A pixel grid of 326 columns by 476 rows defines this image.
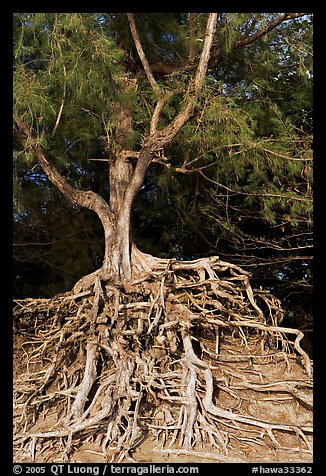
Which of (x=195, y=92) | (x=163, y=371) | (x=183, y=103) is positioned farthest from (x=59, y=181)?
(x=163, y=371)

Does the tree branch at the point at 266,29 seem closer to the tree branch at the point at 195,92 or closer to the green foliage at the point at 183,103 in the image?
the green foliage at the point at 183,103

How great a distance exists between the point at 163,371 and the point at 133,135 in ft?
4.93

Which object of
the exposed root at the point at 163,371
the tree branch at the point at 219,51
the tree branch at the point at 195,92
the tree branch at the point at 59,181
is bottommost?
the exposed root at the point at 163,371

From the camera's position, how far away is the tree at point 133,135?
98.7 inches

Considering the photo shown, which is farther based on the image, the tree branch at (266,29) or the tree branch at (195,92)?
the tree branch at (266,29)

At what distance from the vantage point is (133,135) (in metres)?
3.22

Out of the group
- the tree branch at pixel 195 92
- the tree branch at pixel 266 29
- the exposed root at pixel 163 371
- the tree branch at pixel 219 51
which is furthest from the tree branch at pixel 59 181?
the tree branch at pixel 266 29

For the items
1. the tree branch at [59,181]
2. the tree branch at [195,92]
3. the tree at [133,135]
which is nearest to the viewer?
the tree at [133,135]

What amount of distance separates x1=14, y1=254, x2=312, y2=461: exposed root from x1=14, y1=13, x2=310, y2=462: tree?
13mm

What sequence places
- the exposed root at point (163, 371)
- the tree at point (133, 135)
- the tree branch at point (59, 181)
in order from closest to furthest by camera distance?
1. the exposed root at point (163, 371)
2. the tree at point (133, 135)
3. the tree branch at point (59, 181)

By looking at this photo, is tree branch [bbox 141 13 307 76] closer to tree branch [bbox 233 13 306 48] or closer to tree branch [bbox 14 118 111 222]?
tree branch [bbox 233 13 306 48]

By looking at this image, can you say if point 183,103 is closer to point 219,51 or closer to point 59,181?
point 219,51

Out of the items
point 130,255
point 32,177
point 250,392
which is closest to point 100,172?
point 32,177

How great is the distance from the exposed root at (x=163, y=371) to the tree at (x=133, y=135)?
13 millimetres
